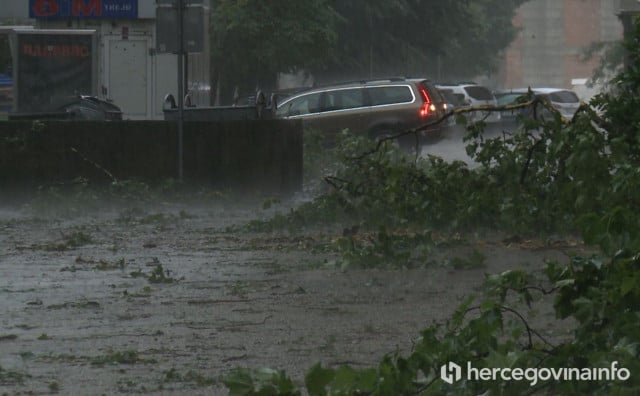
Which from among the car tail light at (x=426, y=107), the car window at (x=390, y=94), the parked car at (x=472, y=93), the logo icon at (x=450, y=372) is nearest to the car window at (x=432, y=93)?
the car tail light at (x=426, y=107)

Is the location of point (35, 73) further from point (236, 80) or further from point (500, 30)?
point (500, 30)

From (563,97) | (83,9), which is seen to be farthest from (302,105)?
(563,97)

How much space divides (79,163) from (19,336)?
10.6m

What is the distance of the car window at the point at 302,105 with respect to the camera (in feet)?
95.6

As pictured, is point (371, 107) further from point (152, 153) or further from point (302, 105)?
point (152, 153)

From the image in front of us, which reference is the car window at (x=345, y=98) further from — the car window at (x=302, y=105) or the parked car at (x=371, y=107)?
the car window at (x=302, y=105)

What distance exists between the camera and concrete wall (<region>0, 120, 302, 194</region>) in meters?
19.2

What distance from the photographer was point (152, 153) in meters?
19.4

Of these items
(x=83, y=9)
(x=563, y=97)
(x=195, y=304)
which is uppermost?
(x=83, y=9)

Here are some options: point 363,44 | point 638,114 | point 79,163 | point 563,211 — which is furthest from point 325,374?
point 363,44

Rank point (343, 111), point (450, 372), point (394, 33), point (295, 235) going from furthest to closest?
point (394, 33) < point (343, 111) < point (295, 235) < point (450, 372)

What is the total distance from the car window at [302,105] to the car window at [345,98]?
22 cm

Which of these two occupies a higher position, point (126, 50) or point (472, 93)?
point (126, 50)

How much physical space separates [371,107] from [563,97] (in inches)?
739
